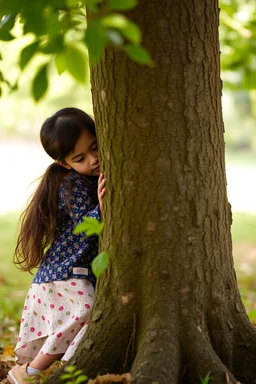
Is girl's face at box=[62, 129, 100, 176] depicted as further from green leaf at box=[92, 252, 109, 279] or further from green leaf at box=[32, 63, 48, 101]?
green leaf at box=[32, 63, 48, 101]

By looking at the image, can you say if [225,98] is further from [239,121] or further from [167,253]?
[167,253]

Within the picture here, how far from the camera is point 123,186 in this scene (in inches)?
109

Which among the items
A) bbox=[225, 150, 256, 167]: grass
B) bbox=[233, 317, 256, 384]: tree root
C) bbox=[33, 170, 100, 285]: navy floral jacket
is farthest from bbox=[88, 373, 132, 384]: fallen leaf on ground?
bbox=[225, 150, 256, 167]: grass

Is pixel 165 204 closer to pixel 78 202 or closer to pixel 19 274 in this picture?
pixel 78 202

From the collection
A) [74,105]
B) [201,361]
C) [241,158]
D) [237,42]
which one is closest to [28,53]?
[201,361]

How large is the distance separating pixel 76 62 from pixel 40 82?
0.38 ft

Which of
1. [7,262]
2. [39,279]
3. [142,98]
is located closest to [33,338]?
[39,279]

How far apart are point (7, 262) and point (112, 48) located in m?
7.52

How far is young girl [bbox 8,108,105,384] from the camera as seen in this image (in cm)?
326

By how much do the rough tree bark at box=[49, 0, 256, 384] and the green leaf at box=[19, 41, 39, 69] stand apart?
925 millimetres

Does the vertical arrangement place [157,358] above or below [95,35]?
below

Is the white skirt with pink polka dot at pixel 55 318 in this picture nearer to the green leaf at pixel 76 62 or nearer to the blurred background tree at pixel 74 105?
the blurred background tree at pixel 74 105

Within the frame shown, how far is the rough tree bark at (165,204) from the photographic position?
8.72ft

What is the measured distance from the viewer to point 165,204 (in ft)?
8.84
